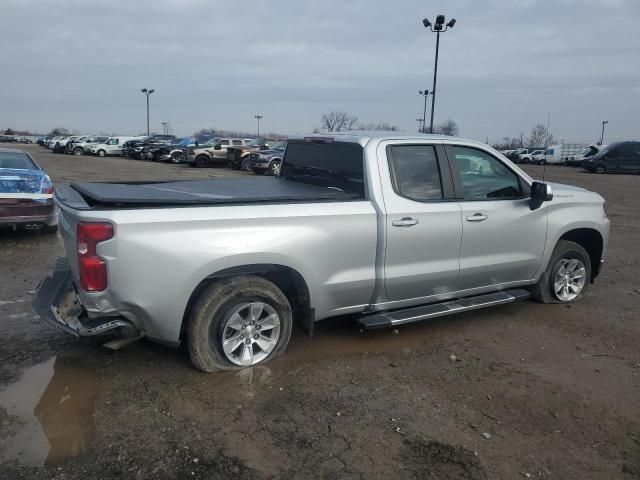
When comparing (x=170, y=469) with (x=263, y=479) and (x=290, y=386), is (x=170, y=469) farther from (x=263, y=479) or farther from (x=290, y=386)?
(x=290, y=386)

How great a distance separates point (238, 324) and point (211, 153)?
27.8 meters

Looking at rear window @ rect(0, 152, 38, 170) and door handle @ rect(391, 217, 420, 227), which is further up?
rear window @ rect(0, 152, 38, 170)

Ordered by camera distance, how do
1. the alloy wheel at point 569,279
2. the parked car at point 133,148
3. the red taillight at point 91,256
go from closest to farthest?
the red taillight at point 91,256, the alloy wheel at point 569,279, the parked car at point 133,148

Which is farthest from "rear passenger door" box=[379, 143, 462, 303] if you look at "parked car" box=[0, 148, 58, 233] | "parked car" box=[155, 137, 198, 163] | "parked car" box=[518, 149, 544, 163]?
"parked car" box=[518, 149, 544, 163]

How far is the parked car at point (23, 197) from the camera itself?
27.6 ft

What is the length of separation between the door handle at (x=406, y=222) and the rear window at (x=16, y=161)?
7300mm

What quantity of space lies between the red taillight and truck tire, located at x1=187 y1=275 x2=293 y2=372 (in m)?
0.70

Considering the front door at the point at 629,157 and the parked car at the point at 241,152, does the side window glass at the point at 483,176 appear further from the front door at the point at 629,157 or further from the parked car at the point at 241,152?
the front door at the point at 629,157

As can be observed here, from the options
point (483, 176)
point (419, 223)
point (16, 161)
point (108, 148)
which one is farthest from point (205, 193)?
point (108, 148)

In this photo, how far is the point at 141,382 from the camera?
3.97 m

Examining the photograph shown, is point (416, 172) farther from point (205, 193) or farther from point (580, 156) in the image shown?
point (580, 156)

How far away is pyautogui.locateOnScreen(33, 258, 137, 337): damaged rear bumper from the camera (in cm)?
366

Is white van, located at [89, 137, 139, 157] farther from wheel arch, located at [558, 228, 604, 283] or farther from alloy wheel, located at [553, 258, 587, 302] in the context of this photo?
alloy wheel, located at [553, 258, 587, 302]

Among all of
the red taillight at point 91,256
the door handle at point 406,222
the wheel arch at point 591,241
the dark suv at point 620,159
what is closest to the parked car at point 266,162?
the wheel arch at point 591,241
